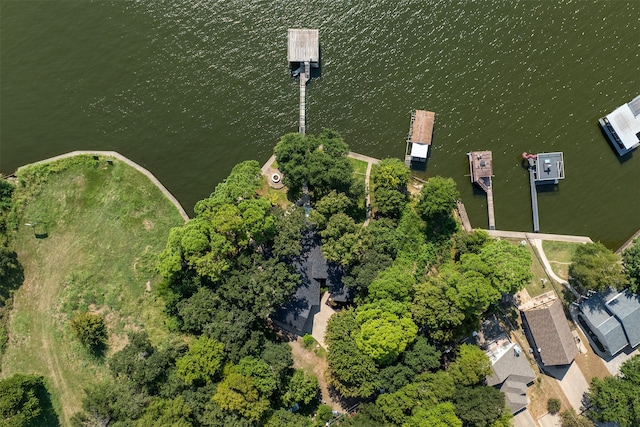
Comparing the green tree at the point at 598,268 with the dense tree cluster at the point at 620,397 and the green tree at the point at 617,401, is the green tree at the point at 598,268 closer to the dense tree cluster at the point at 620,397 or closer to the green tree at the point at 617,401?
the dense tree cluster at the point at 620,397

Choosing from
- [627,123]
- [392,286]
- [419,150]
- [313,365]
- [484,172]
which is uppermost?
[627,123]

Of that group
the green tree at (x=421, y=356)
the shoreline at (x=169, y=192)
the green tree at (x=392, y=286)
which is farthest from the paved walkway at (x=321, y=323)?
the shoreline at (x=169, y=192)

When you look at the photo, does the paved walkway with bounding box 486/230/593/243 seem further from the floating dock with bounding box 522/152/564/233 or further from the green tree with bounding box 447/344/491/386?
the green tree with bounding box 447/344/491/386

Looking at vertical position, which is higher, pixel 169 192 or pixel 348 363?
pixel 169 192

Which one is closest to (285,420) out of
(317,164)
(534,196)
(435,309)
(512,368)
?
(435,309)

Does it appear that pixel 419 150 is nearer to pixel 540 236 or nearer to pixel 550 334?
pixel 540 236

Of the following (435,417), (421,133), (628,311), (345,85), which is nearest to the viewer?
(435,417)
